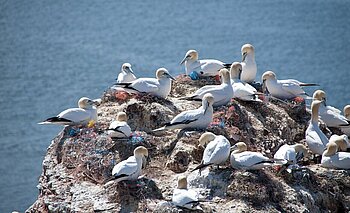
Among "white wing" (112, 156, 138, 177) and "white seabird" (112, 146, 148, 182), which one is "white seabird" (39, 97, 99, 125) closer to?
"white seabird" (112, 146, 148, 182)

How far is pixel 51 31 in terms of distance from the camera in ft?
224

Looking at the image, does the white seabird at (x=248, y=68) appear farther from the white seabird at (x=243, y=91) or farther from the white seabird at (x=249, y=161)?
the white seabird at (x=249, y=161)

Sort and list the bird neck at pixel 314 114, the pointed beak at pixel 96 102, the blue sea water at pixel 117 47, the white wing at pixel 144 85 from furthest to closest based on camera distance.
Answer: the blue sea water at pixel 117 47 < the bird neck at pixel 314 114 < the pointed beak at pixel 96 102 < the white wing at pixel 144 85

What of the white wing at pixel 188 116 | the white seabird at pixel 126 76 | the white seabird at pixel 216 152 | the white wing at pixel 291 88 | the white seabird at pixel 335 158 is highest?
the white seabird at pixel 126 76

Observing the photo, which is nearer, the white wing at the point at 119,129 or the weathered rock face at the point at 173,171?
the weathered rock face at the point at 173,171

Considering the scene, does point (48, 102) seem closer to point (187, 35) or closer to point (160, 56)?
point (160, 56)

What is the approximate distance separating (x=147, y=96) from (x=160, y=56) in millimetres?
37819

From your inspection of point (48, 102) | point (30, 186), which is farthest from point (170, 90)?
point (48, 102)

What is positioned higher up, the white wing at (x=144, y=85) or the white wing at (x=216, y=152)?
the white wing at (x=144, y=85)

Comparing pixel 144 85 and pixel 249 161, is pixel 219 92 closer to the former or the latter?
pixel 144 85

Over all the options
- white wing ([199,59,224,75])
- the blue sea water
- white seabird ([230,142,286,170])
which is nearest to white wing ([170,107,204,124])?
white seabird ([230,142,286,170])

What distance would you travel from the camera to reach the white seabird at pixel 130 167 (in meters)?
15.4

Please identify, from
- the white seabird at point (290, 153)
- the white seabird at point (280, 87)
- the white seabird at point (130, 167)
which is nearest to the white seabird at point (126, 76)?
the white seabird at point (280, 87)

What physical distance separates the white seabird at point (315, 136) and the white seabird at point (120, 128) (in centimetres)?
354
